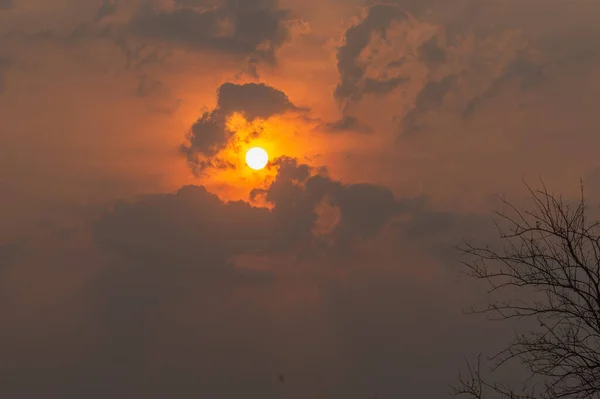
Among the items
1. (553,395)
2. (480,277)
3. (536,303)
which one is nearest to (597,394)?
(553,395)

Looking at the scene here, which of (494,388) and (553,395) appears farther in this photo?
(494,388)

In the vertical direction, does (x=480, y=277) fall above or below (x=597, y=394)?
above

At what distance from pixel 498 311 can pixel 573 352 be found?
101 cm

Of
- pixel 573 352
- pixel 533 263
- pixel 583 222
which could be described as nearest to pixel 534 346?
pixel 573 352

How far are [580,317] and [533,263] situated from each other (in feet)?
2.64

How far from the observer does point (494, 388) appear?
8.41 metres

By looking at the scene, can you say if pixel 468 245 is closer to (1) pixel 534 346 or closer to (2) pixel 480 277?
(2) pixel 480 277

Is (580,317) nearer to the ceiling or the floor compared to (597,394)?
nearer to the ceiling

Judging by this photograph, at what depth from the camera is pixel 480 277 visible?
8.55 m

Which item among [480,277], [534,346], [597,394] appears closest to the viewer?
[597,394]

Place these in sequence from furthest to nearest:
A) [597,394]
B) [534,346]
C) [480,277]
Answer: [480,277] → [534,346] → [597,394]

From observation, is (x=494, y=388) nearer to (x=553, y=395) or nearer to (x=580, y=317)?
(x=553, y=395)

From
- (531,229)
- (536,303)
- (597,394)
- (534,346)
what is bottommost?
(597,394)

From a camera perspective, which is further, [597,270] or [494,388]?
[494,388]
